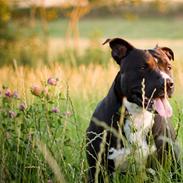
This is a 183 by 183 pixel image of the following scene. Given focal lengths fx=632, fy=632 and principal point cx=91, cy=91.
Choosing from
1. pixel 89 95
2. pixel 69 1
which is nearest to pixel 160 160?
pixel 89 95

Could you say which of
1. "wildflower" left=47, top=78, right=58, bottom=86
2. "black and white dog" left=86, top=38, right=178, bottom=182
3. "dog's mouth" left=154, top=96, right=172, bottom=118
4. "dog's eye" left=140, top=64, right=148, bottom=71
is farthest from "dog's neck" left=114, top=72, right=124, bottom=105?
"wildflower" left=47, top=78, right=58, bottom=86

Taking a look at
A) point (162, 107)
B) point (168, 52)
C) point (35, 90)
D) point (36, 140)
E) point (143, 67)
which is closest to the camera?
point (36, 140)

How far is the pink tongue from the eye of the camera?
15.9 ft

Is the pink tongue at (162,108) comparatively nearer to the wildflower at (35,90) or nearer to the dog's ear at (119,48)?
the dog's ear at (119,48)

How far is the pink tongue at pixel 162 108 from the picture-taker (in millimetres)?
4836

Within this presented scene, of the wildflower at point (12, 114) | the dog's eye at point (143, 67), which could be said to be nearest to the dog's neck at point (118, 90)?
the dog's eye at point (143, 67)

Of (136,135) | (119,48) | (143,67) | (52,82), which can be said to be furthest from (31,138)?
(119,48)

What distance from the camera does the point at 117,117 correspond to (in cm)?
514

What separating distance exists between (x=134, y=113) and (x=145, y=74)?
0.33 metres

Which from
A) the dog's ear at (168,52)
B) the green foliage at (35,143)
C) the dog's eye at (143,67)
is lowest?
the green foliage at (35,143)

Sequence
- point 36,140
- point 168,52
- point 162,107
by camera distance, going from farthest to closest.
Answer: point 168,52 < point 162,107 < point 36,140

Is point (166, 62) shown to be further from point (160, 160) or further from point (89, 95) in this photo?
point (89, 95)

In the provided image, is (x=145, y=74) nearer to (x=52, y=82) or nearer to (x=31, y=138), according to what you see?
(x=52, y=82)

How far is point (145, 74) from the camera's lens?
17.0 ft
